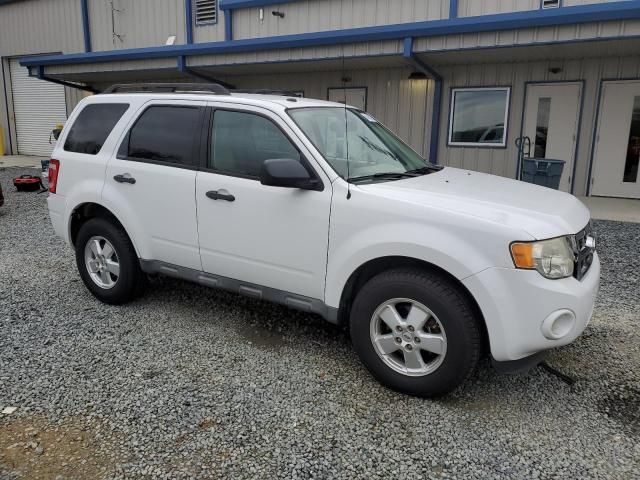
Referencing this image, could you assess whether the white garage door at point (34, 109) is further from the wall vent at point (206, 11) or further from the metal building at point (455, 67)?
the wall vent at point (206, 11)

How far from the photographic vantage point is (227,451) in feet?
9.02

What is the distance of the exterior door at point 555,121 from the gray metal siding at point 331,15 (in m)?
2.81

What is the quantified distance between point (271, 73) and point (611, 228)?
30.3 feet

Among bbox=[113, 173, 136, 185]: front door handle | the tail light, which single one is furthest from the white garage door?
bbox=[113, 173, 136, 185]: front door handle

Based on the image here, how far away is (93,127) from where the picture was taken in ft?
15.3

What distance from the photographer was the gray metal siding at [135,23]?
1595cm

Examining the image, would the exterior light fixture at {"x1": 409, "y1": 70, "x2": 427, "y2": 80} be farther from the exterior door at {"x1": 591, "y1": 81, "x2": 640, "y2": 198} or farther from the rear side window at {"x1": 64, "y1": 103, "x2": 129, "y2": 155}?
the rear side window at {"x1": 64, "y1": 103, "x2": 129, "y2": 155}

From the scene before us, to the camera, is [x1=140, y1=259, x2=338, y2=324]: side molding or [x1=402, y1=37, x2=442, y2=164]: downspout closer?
[x1=140, y1=259, x2=338, y2=324]: side molding

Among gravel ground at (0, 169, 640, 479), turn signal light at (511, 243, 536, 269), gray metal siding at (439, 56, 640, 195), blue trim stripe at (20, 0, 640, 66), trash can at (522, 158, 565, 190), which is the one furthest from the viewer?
gray metal siding at (439, 56, 640, 195)

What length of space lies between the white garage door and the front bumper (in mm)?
19772

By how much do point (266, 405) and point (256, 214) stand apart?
1300 millimetres

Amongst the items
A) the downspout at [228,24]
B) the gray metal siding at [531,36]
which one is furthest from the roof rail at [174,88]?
the downspout at [228,24]

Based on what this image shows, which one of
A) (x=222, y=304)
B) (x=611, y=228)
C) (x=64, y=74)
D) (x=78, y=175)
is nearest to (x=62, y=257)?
(x=78, y=175)

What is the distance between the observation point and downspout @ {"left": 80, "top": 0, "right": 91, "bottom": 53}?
17516 millimetres
